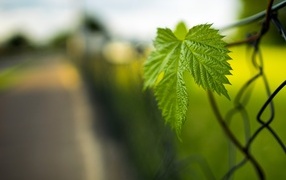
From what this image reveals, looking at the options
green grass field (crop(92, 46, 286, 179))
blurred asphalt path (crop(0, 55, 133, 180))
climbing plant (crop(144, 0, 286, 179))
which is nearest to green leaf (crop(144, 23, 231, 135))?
climbing plant (crop(144, 0, 286, 179))

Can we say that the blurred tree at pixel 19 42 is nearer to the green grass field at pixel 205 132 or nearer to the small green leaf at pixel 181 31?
the green grass field at pixel 205 132

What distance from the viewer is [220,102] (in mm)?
6086

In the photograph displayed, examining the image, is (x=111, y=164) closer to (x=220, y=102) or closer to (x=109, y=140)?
(x=109, y=140)

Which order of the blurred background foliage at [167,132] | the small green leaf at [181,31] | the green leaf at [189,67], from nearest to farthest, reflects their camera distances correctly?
the green leaf at [189,67], the small green leaf at [181,31], the blurred background foliage at [167,132]

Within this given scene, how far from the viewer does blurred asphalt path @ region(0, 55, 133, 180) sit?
12.2 ft

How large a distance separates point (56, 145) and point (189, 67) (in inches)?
174

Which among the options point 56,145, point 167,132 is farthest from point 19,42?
point 167,132

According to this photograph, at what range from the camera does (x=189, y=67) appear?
0.66m

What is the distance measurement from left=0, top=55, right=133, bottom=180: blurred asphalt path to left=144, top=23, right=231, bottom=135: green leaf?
2.78m

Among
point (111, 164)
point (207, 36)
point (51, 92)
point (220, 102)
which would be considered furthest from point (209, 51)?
point (51, 92)

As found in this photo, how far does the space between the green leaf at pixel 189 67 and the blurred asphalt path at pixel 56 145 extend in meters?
2.78

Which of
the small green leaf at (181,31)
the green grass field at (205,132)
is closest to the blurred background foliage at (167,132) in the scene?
the green grass field at (205,132)

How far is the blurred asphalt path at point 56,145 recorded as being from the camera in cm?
373

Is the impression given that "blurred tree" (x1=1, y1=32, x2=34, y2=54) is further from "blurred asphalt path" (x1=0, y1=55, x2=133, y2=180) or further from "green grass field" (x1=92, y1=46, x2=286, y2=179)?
"green grass field" (x1=92, y1=46, x2=286, y2=179)
